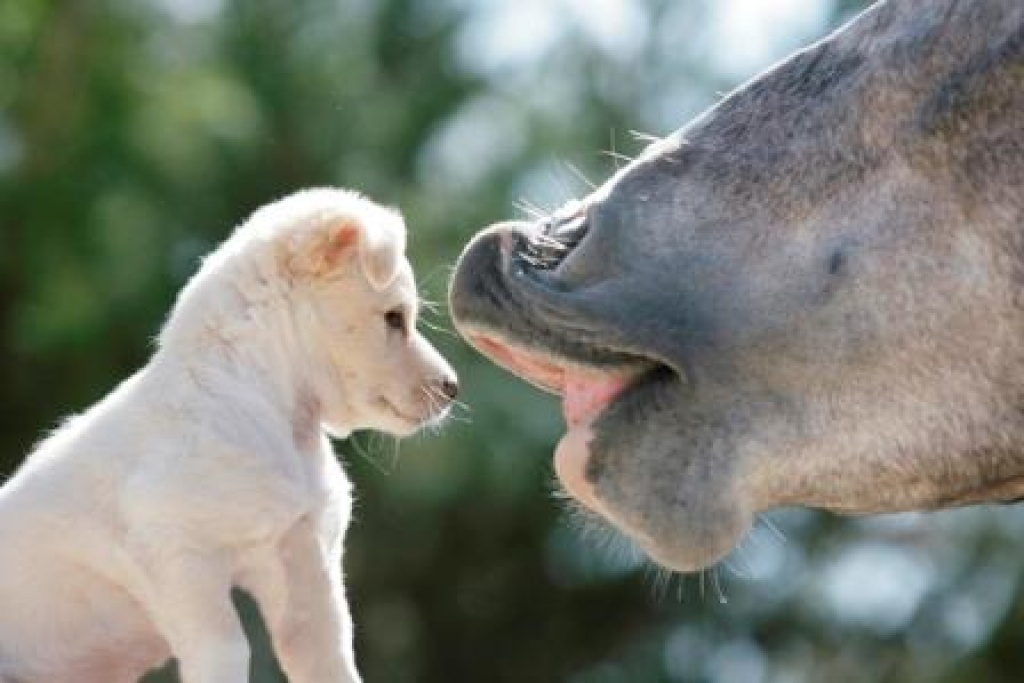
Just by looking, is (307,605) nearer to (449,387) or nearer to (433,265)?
(449,387)

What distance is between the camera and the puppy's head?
285 cm

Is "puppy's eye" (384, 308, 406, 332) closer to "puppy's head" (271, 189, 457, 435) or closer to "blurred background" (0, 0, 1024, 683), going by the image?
"puppy's head" (271, 189, 457, 435)

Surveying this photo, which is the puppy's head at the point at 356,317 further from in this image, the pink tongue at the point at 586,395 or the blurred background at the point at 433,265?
the blurred background at the point at 433,265

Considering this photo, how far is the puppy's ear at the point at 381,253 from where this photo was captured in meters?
2.85

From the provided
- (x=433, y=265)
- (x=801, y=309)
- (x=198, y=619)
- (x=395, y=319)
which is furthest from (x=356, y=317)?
(x=433, y=265)

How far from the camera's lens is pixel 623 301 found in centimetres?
248

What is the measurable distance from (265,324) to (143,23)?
641 centimetres

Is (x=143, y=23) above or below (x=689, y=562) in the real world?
below

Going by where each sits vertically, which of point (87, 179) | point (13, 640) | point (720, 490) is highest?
point (720, 490)

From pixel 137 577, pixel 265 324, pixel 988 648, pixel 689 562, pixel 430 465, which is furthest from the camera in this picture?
pixel 988 648

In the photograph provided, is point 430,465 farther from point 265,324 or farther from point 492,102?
point 265,324

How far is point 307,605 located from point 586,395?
15.4 inches

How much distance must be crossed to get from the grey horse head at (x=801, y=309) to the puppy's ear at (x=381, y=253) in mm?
310

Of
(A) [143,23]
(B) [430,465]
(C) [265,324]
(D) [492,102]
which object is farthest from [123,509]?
(D) [492,102]
